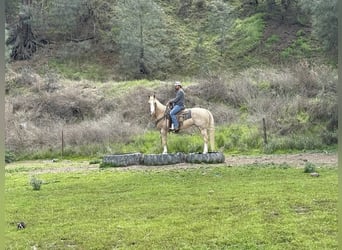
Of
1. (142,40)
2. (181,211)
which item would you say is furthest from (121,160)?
(142,40)

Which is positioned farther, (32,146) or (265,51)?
(265,51)

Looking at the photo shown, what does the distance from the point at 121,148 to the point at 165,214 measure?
47.5 feet

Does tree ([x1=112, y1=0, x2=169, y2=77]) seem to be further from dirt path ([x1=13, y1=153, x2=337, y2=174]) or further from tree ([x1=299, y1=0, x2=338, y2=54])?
dirt path ([x1=13, y1=153, x2=337, y2=174])

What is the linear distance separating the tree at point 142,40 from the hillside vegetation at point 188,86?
0.14 meters

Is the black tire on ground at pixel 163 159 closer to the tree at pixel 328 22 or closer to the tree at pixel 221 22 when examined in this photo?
the tree at pixel 328 22

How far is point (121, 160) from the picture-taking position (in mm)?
18984

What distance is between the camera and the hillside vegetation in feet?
80.8

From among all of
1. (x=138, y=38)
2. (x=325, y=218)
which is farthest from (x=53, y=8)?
(x=325, y=218)

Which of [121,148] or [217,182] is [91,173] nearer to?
[217,182]

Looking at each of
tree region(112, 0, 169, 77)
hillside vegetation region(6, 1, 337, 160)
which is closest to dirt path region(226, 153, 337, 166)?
hillside vegetation region(6, 1, 337, 160)

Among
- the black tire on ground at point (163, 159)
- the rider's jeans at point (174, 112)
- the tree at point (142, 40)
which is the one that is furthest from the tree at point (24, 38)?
the black tire on ground at point (163, 159)

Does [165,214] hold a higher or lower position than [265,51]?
lower

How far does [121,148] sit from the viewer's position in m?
24.4

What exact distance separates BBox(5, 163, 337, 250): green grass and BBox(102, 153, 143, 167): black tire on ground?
294 centimetres
